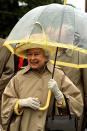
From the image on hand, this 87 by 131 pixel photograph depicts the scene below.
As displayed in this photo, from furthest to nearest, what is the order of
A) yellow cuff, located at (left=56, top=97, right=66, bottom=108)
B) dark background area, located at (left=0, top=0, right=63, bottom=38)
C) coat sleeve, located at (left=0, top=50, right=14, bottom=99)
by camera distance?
1. dark background area, located at (left=0, top=0, right=63, bottom=38)
2. coat sleeve, located at (left=0, top=50, right=14, bottom=99)
3. yellow cuff, located at (left=56, top=97, right=66, bottom=108)

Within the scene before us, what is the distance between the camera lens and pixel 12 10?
16.5m

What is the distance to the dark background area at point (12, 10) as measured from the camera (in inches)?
631

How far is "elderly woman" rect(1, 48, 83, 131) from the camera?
18.0 feet

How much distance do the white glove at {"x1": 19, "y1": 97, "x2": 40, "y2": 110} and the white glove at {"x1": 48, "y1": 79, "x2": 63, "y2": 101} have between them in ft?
0.59

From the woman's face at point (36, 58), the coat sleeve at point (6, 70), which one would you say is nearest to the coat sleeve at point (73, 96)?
the woman's face at point (36, 58)

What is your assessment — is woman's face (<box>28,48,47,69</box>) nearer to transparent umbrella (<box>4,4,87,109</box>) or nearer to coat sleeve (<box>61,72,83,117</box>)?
transparent umbrella (<box>4,4,87,109</box>)

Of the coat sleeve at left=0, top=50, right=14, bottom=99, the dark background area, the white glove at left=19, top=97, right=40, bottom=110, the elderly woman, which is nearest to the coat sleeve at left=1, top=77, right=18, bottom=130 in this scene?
the elderly woman

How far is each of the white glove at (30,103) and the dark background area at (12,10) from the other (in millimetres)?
10474

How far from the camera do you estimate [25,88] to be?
219 inches

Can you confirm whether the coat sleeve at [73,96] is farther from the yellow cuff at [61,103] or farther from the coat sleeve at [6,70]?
the coat sleeve at [6,70]

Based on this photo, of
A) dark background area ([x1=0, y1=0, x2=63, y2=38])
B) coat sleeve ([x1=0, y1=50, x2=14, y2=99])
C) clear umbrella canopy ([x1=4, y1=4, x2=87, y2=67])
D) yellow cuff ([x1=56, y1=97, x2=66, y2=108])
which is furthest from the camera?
dark background area ([x1=0, y1=0, x2=63, y2=38])

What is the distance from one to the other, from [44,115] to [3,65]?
1.95 metres

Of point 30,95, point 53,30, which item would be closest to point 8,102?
point 30,95

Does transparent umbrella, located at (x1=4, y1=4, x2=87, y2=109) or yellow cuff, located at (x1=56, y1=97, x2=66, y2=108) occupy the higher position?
transparent umbrella, located at (x1=4, y1=4, x2=87, y2=109)
